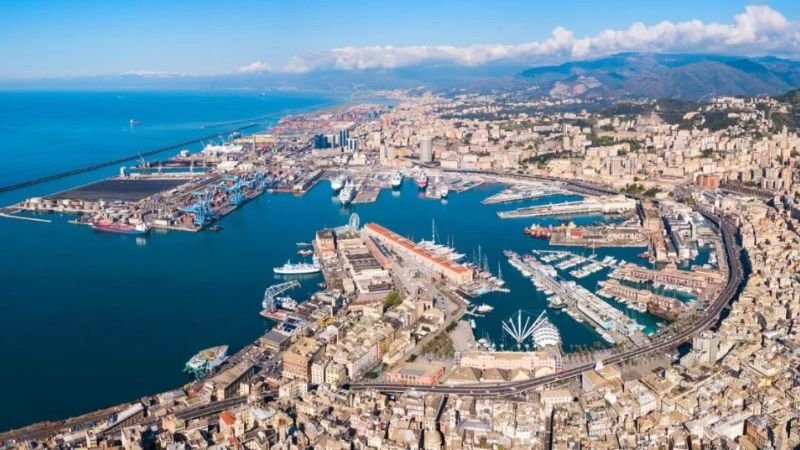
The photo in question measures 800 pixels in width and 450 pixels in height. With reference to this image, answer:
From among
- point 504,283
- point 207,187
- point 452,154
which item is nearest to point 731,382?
point 504,283

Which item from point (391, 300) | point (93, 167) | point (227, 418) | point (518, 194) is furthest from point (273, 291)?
point (93, 167)

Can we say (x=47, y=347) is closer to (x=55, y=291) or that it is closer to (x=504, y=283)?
(x=55, y=291)

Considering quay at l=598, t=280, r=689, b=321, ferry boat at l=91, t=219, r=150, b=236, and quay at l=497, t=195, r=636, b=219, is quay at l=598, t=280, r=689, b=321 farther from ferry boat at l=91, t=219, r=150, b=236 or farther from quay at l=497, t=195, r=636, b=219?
ferry boat at l=91, t=219, r=150, b=236

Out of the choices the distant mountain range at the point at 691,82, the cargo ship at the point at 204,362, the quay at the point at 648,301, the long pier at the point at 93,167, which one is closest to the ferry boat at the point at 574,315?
the quay at the point at 648,301

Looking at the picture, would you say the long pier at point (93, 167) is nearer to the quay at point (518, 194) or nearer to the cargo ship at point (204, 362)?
the quay at point (518, 194)

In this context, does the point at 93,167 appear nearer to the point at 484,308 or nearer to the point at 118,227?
the point at 118,227
